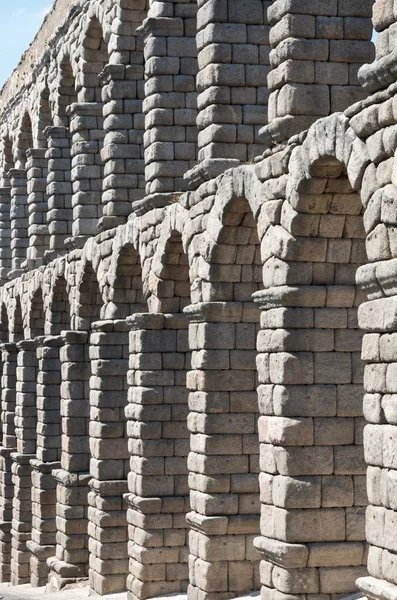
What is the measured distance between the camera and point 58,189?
27.1 m

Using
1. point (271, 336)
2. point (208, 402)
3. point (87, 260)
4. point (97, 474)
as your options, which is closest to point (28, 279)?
point (87, 260)

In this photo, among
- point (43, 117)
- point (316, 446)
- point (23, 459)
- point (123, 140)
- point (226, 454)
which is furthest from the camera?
point (43, 117)

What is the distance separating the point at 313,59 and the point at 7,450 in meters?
17.4

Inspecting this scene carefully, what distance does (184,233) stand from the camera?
1756cm

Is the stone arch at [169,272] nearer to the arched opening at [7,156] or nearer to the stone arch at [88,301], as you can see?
the stone arch at [88,301]

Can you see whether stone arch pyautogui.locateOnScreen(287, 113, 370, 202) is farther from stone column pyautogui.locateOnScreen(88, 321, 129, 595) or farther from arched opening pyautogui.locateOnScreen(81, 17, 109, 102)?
arched opening pyautogui.locateOnScreen(81, 17, 109, 102)

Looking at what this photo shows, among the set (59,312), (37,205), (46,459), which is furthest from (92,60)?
(46,459)

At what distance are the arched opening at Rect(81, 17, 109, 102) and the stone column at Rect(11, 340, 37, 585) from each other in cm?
576

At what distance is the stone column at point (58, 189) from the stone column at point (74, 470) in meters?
3.19

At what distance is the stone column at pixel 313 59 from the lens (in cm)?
1449

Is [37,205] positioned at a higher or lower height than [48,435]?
higher

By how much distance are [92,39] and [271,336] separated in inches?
433

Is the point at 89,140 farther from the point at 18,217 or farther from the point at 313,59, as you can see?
the point at 313,59

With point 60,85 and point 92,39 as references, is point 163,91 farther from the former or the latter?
point 60,85
